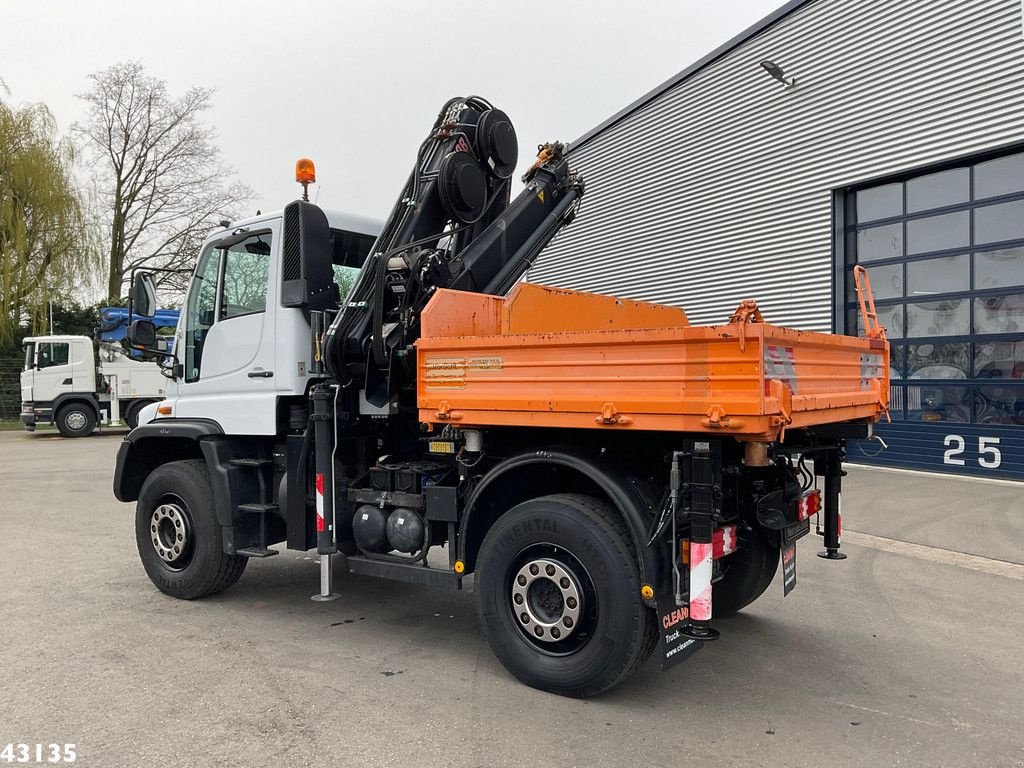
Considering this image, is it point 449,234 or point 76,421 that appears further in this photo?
point 76,421

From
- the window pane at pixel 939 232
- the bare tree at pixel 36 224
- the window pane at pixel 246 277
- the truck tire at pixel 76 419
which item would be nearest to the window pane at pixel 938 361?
the window pane at pixel 939 232

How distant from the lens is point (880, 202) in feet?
43.2

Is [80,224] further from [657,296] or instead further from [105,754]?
[105,754]

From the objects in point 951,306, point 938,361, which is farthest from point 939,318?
point 938,361

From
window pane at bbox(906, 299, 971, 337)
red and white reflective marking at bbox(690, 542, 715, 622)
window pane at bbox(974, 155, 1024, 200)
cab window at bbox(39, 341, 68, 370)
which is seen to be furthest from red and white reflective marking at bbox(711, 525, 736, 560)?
cab window at bbox(39, 341, 68, 370)

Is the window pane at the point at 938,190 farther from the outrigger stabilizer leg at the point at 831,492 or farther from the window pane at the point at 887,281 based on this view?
the outrigger stabilizer leg at the point at 831,492

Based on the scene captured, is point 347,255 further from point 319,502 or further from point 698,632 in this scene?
point 698,632

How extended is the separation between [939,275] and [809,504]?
9422 millimetres

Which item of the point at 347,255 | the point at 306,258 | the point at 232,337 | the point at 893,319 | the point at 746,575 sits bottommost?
the point at 746,575

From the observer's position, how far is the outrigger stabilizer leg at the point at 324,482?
5000 millimetres

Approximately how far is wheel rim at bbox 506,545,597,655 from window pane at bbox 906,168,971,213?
11.0 metres

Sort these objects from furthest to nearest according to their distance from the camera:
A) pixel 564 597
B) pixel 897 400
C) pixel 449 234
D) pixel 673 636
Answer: pixel 897 400 < pixel 449 234 < pixel 564 597 < pixel 673 636

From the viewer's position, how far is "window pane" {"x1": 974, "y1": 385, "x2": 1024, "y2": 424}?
445 inches

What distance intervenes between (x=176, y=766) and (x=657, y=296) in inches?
586
